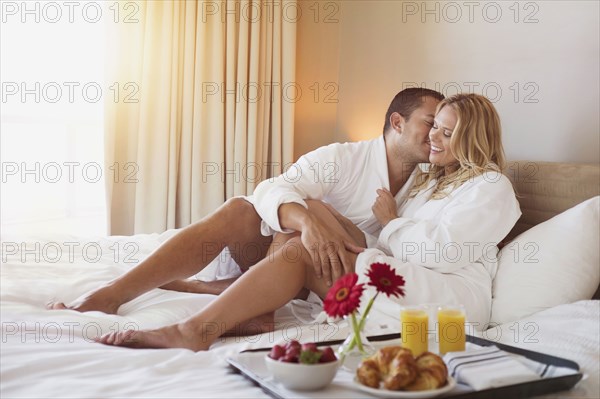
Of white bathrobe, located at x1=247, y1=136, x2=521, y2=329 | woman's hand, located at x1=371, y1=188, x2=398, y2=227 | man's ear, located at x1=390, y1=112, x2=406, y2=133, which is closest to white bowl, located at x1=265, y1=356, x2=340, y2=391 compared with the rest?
white bathrobe, located at x1=247, y1=136, x2=521, y2=329

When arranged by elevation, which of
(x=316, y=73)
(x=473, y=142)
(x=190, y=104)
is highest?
(x=316, y=73)

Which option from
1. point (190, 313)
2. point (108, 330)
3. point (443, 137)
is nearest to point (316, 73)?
point (443, 137)

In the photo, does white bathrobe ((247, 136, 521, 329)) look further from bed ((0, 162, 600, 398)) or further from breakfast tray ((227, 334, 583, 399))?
breakfast tray ((227, 334, 583, 399))

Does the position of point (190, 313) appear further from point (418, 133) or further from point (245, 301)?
point (418, 133)

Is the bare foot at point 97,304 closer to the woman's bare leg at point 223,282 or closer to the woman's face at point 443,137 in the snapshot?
the woman's bare leg at point 223,282

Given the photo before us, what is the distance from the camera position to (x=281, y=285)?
1.98m

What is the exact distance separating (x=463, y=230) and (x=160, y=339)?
914 millimetres

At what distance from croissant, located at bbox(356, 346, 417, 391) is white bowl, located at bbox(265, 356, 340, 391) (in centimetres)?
5

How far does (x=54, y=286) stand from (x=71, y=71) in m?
1.81

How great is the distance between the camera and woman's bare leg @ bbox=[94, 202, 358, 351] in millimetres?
1771

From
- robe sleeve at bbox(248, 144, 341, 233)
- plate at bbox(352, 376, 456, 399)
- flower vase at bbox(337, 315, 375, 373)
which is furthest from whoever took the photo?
robe sleeve at bbox(248, 144, 341, 233)

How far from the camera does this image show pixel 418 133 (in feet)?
8.70

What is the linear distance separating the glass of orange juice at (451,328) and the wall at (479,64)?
4.15 ft

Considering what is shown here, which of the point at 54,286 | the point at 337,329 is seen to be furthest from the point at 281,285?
the point at 54,286
